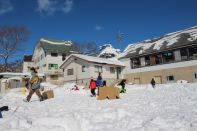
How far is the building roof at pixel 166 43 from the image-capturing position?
3067 centimetres

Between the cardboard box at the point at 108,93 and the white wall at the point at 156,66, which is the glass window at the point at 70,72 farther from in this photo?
the cardboard box at the point at 108,93

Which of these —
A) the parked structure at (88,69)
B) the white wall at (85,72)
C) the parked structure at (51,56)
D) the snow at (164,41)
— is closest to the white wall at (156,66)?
the parked structure at (88,69)

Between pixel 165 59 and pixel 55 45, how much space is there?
25.6 meters

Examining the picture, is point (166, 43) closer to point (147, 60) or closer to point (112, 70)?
point (147, 60)

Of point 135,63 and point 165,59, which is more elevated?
point 165,59

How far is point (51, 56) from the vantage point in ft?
156

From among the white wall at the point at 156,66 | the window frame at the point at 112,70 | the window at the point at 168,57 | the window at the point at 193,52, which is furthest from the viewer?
the window frame at the point at 112,70

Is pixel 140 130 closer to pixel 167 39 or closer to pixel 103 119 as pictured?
pixel 103 119

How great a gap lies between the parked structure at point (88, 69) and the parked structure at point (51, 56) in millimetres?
8187

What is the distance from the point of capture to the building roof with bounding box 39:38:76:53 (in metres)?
47.7

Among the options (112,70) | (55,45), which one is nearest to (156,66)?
(112,70)

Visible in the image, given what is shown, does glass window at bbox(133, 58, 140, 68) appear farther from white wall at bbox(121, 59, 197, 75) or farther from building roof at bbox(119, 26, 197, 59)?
building roof at bbox(119, 26, 197, 59)

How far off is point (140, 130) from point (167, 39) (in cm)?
3141

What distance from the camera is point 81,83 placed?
35.4 meters
